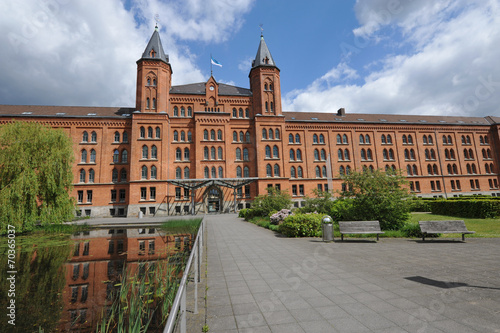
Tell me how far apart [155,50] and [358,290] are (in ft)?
133

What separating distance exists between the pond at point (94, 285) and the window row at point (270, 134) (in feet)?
88.0

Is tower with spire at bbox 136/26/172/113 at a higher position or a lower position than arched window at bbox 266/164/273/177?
higher

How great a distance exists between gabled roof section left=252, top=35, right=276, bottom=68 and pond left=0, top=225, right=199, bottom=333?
3442 cm

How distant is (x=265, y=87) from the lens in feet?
124

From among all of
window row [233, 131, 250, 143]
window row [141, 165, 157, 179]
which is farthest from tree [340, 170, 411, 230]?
window row [141, 165, 157, 179]

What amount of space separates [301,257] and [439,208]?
20.2m

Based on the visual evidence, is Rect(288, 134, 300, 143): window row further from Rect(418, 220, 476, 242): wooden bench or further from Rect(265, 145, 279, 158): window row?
Rect(418, 220, 476, 242): wooden bench

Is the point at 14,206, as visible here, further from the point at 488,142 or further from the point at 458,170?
the point at 488,142

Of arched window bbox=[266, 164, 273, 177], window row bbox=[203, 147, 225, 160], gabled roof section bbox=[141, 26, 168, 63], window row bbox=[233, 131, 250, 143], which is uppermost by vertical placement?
gabled roof section bbox=[141, 26, 168, 63]

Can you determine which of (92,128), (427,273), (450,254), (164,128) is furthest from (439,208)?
(92,128)

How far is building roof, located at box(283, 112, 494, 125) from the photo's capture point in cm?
4262

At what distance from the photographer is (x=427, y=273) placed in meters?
5.53

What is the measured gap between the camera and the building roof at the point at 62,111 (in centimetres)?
3381

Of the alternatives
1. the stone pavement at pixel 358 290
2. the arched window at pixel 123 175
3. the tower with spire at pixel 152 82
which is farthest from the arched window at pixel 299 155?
the stone pavement at pixel 358 290
